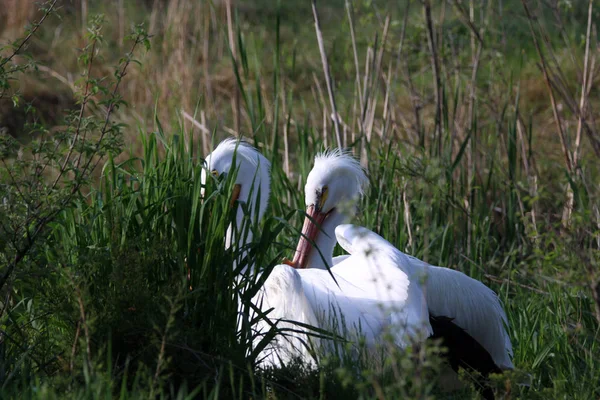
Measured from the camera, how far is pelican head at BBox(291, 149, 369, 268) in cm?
474

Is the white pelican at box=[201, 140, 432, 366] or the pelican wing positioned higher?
the white pelican at box=[201, 140, 432, 366]

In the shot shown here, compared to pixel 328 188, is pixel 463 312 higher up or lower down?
lower down

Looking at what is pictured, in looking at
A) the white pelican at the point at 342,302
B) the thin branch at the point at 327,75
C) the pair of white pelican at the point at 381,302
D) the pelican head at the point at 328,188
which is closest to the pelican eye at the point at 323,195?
the pelican head at the point at 328,188

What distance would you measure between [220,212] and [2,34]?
6.81 meters

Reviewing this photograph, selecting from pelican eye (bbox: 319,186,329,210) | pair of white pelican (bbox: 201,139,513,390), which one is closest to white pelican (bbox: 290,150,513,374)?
pair of white pelican (bbox: 201,139,513,390)

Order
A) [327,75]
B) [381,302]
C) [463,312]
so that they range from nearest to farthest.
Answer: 1. [381,302]
2. [463,312]
3. [327,75]

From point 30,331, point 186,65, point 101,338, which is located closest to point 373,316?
point 101,338

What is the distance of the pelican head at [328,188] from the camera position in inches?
187

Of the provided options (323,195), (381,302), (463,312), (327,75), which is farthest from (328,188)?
(381,302)

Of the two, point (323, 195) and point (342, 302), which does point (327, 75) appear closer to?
point (323, 195)

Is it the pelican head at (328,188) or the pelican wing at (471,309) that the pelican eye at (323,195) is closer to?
the pelican head at (328,188)

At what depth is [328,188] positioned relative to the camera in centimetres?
482

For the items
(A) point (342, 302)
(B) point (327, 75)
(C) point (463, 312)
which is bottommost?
(C) point (463, 312)

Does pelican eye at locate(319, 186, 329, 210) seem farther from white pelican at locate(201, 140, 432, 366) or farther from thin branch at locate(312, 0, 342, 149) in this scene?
white pelican at locate(201, 140, 432, 366)
